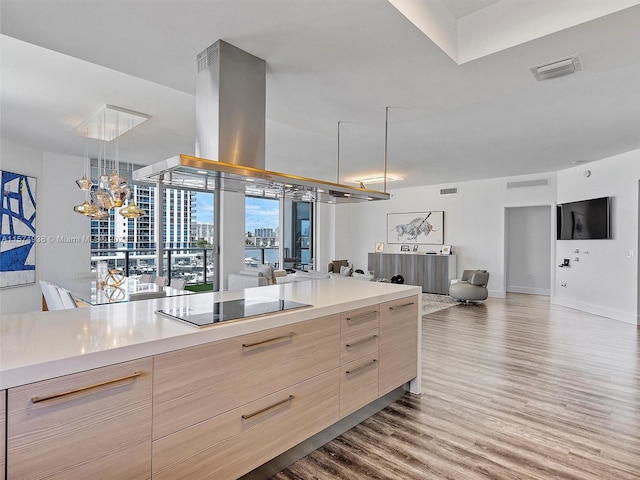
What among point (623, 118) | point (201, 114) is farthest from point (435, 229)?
point (201, 114)

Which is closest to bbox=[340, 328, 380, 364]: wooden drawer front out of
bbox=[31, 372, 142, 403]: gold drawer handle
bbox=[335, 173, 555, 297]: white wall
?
bbox=[31, 372, 142, 403]: gold drawer handle

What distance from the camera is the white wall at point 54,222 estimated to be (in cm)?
538

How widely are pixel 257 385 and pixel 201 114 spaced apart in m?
1.64

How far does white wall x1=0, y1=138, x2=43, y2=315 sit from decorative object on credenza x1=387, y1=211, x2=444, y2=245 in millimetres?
7863

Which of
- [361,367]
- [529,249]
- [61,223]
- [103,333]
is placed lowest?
[361,367]

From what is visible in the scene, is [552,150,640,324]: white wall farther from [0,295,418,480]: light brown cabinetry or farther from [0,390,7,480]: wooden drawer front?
[0,390,7,480]: wooden drawer front

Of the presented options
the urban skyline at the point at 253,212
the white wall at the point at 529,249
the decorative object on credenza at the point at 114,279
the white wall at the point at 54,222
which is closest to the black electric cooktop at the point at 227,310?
the decorative object on credenza at the point at 114,279

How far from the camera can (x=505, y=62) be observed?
2.28 m

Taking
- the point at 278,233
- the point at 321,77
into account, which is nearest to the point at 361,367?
the point at 321,77

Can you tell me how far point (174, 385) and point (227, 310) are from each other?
21.1 inches

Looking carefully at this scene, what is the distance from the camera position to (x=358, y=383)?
2395 mm

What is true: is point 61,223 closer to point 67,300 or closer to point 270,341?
point 67,300

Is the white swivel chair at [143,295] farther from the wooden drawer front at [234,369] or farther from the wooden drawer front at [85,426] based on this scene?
the wooden drawer front at [85,426]

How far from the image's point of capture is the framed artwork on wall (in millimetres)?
4836
